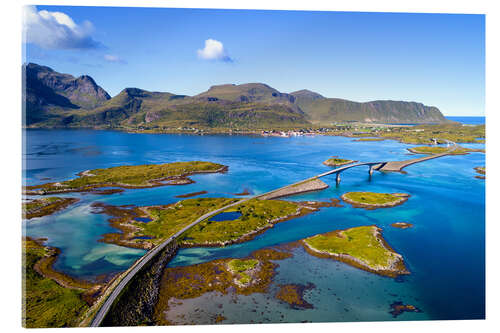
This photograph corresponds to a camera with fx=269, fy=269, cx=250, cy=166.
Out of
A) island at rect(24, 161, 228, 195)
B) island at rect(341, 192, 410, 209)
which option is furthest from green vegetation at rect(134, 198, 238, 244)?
island at rect(341, 192, 410, 209)

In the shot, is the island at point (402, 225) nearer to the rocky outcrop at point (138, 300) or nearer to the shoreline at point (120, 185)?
the rocky outcrop at point (138, 300)

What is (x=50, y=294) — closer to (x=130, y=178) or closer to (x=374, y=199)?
(x=130, y=178)

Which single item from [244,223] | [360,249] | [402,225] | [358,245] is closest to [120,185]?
[244,223]

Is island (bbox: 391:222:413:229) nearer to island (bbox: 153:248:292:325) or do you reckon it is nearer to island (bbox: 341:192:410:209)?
island (bbox: 341:192:410:209)

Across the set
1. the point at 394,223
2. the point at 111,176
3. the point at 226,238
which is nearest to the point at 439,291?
the point at 394,223

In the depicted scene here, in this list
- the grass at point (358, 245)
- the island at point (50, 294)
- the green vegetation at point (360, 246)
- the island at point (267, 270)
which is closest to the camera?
the island at point (50, 294)

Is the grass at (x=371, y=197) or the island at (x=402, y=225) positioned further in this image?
the grass at (x=371, y=197)

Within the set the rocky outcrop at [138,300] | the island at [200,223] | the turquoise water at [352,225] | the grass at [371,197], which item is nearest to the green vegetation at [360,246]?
the turquoise water at [352,225]
